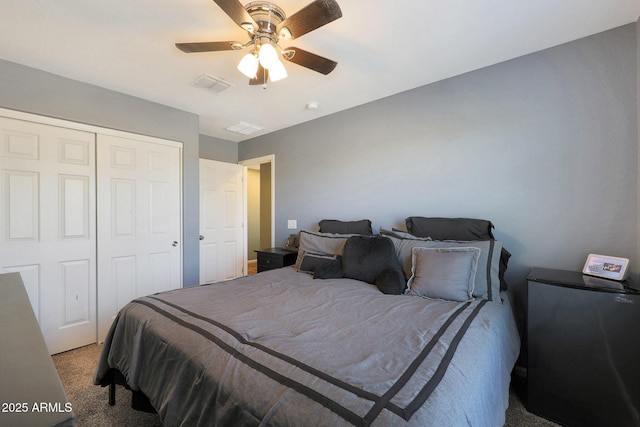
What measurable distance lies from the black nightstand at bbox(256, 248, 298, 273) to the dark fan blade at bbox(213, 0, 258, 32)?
7.71 feet

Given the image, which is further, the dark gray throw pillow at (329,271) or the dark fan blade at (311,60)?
the dark gray throw pillow at (329,271)

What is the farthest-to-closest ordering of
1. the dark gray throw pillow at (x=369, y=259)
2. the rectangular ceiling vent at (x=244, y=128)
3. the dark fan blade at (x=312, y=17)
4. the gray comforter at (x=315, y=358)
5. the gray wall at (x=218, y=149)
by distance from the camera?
the gray wall at (x=218, y=149)
the rectangular ceiling vent at (x=244, y=128)
the dark gray throw pillow at (x=369, y=259)
the dark fan blade at (x=312, y=17)
the gray comforter at (x=315, y=358)

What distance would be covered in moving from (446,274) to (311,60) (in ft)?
5.53

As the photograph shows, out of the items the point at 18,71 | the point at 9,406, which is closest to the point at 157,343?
the point at 9,406

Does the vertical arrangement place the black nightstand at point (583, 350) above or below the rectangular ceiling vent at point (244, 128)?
below

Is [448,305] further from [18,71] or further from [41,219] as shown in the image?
[18,71]

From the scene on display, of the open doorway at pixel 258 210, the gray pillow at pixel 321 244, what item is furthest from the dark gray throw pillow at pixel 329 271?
the open doorway at pixel 258 210

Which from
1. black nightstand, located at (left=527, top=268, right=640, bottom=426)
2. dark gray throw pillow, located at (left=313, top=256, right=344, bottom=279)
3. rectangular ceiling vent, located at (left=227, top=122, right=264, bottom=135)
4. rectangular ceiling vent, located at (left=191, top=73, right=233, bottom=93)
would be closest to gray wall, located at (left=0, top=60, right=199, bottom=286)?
rectangular ceiling vent, located at (left=227, top=122, right=264, bottom=135)

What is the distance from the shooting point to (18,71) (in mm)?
2246

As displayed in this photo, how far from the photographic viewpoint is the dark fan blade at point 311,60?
1.70 meters

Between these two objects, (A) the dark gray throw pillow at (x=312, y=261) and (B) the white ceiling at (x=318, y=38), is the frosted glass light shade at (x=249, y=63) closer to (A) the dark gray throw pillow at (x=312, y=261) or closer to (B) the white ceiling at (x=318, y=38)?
(B) the white ceiling at (x=318, y=38)

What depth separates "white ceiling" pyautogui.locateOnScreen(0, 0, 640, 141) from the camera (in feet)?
5.32

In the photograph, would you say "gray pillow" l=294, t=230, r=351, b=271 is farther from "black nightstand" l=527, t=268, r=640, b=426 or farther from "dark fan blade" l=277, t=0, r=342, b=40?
"dark fan blade" l=277, t=0, r=342, b=40

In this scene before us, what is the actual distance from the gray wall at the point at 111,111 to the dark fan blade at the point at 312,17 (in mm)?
2235
